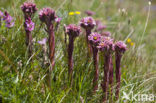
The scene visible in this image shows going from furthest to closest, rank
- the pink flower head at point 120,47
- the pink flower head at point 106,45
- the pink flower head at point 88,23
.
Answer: the pink flower head at point 88,23, the pink flower head at point 120,47, the pink flower head at point 106,45

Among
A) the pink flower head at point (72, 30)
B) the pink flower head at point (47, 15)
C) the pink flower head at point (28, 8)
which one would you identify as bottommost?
the pink flower head at point (72, 30)

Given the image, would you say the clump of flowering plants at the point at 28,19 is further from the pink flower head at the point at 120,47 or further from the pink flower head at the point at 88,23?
the pink flower head at the point at 120,47

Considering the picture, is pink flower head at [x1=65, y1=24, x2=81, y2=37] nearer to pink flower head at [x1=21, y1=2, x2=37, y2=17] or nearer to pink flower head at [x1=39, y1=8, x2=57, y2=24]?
pink flower head at [x1=39, y1=8, x2=57, y2=24]

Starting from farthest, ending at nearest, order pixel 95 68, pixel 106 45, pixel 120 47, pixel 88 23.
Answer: pixel 88 23 < pixel 95 68 < pixel 120 47 < pixel 106 45

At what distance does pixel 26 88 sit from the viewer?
1.44 meters

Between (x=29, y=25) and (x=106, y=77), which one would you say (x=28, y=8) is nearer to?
(x=29, y=25)

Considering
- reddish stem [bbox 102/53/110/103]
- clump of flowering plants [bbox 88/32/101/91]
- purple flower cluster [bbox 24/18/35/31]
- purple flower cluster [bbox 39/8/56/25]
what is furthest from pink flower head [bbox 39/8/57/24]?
reddish stem [bbox 102/53/110/103]

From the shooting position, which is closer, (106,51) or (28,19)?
(106,51)

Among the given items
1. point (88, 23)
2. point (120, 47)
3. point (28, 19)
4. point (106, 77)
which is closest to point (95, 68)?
point (106, 77)

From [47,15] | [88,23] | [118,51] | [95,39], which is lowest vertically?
[118,51]

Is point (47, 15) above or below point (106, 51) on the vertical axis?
above

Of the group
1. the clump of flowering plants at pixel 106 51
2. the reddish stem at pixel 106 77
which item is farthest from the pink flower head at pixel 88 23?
the reddish stem at pixel 106 77

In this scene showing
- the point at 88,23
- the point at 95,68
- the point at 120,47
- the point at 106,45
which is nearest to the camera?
the point at 106,45

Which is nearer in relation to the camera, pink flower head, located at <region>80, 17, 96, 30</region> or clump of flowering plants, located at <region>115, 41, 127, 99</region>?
clump of flowering plants, located at <region>115, 41, 127, 99</region>
